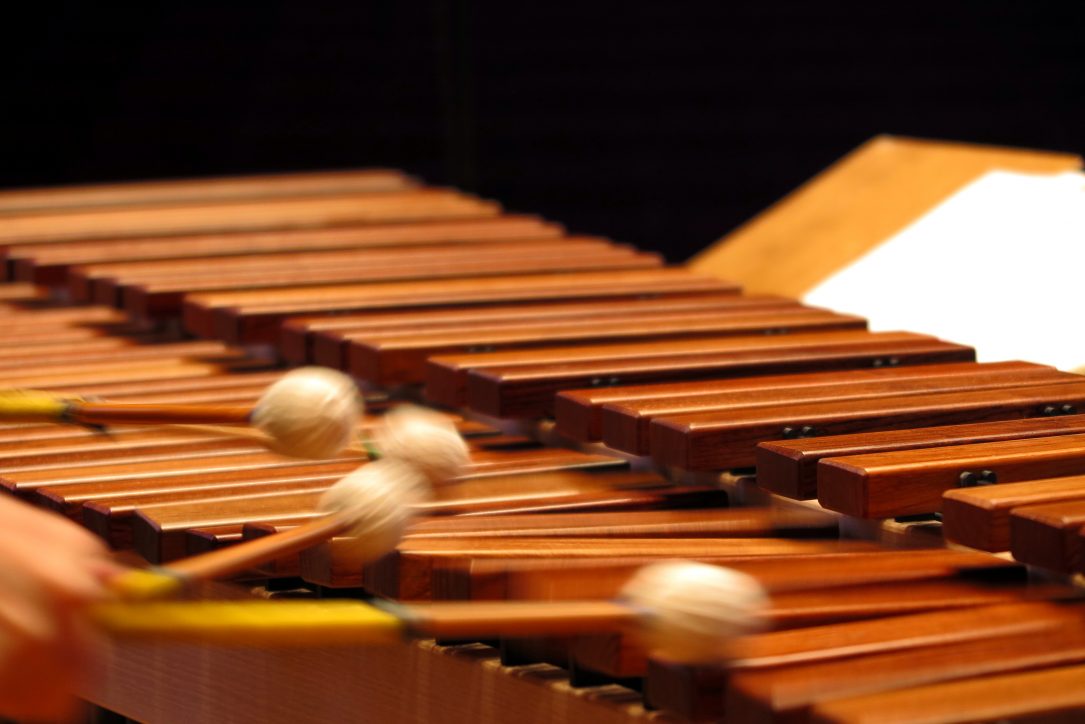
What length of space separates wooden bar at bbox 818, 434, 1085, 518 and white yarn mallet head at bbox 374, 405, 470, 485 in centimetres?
43

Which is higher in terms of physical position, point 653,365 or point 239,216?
point 239,216

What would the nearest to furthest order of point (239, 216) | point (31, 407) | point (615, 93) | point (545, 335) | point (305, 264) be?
1. point (31, 407)
2. point (545, 335)
3. point (305, 264)
4. point (239, 216)
5. point (615, 93)

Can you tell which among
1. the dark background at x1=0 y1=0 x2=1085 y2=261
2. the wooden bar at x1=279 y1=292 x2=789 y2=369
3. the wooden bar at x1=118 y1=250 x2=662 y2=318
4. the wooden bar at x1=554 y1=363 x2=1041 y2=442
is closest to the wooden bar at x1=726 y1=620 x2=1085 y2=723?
the wooden bar at x1=554 y1=363 x2=1041 y2=442

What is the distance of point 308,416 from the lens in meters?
2.02

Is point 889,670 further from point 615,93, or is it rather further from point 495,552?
point 615,93

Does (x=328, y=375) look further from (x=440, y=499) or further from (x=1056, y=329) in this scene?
(x=1056, y=329)

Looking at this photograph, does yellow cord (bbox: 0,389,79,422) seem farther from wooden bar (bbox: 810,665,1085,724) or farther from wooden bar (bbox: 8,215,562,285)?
wooden bar (bbox: 8,215,562,285)

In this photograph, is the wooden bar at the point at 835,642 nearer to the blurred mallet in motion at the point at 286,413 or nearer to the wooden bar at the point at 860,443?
the wooden bar at the point at 860,443

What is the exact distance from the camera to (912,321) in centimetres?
342

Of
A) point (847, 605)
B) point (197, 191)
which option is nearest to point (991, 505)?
point (847, 605)

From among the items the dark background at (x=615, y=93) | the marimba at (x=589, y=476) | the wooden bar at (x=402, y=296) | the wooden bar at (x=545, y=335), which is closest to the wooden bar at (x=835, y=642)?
the marimba at (x=589, y=476)

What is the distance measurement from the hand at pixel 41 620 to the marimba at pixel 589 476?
599 millimetres

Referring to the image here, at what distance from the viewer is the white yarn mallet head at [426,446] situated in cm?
200

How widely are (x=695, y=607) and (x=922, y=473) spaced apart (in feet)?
2.18
